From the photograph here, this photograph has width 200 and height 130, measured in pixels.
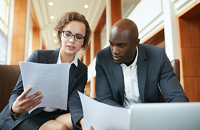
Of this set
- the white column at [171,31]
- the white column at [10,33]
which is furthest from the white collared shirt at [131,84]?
the white column at [10,33]

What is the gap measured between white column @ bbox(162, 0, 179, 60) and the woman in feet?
6.83

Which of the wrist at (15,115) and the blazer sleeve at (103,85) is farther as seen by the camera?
the blazer sleeve at (103,85)

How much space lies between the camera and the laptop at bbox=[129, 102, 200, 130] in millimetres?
587

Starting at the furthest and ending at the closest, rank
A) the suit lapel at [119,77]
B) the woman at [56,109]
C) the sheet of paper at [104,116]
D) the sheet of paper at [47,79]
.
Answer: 1. the suit lapel at [119,77]
2. the woman at [56,109]
3. the sheet of paper at [47,79]
4. the sheet of paper at [104,116]

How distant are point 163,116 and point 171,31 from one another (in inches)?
119

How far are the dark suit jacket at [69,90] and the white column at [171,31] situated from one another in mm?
2249

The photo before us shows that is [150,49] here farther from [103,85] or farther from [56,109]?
[56,109]

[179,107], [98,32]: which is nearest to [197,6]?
[179,107]

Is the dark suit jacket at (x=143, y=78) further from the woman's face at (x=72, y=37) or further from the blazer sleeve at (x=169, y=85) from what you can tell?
the woman's face at (x=72, y=37)

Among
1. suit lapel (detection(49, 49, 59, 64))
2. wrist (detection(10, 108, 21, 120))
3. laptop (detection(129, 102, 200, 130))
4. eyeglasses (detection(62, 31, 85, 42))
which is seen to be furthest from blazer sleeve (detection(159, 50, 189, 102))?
wrist (detection(10, 108, 21, 120))

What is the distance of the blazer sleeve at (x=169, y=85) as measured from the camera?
3.98 ft

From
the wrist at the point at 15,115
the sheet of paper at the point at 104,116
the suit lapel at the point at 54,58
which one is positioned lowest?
the wrist at the point at 15,115

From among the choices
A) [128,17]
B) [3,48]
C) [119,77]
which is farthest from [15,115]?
[3,48]

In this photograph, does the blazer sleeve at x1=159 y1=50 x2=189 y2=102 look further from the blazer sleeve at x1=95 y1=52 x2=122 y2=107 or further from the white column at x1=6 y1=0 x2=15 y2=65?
the white column at x1=6 y1=0 x2=15 y2=65
